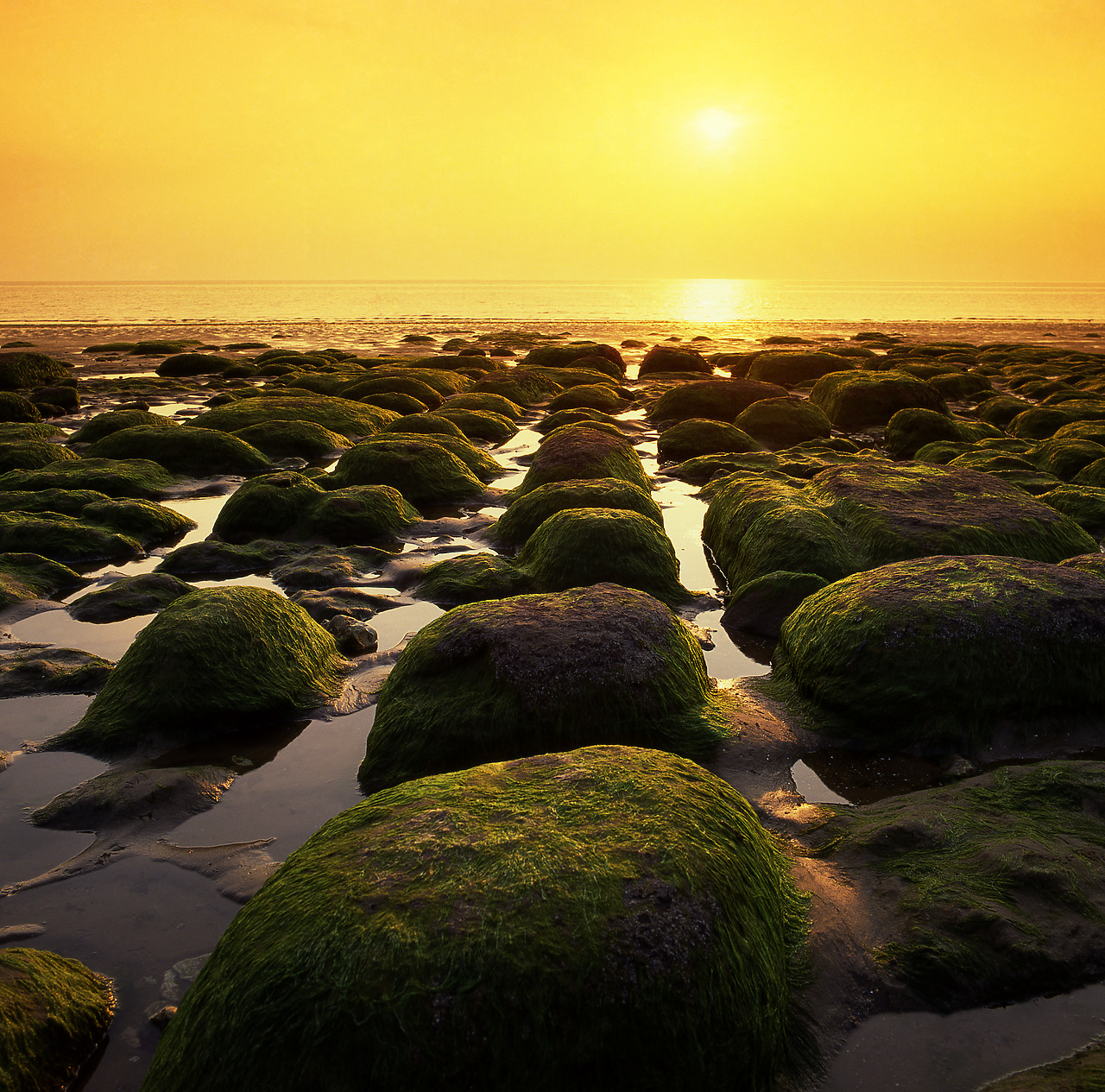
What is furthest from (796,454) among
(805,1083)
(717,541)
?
→ (805,1083)

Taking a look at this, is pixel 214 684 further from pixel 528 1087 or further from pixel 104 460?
pixel 104 460

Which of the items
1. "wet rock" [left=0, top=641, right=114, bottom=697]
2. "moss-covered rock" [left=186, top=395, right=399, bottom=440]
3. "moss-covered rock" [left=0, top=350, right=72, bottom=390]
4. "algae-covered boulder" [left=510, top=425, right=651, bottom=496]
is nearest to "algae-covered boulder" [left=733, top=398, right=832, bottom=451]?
"algae-covered boulder" [left=510, top=425, right=651, bottom=496]

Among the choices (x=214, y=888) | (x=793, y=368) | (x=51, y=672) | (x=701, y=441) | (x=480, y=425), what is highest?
(x=793, y=368)

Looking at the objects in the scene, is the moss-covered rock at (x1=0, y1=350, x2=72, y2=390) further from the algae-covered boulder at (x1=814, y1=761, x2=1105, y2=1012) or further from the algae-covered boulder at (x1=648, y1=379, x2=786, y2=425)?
the algae-covered boulder at (x1=814, y1=761, x2=1105, y2=1012)

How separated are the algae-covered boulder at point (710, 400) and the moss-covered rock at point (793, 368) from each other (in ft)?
20.4

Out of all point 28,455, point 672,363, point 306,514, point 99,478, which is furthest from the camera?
point 672,363

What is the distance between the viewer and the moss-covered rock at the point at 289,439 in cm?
1364

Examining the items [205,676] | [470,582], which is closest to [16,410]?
[470,582]

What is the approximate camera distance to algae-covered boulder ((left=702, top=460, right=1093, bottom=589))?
23.4 ft

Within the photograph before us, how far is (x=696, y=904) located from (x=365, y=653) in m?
4.05

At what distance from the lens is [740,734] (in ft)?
15.5

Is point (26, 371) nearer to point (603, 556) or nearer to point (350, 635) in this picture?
point (350, 635)

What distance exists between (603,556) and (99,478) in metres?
7.60

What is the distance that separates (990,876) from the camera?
329cm
